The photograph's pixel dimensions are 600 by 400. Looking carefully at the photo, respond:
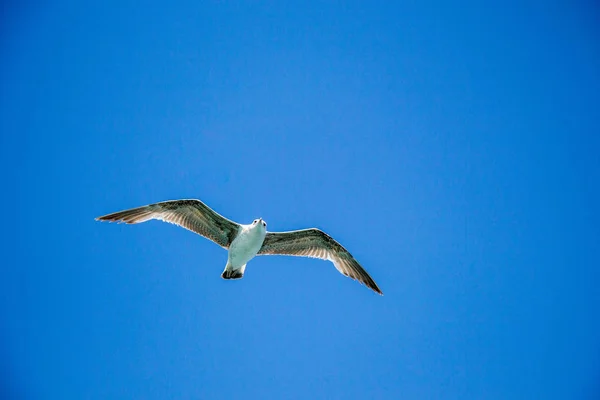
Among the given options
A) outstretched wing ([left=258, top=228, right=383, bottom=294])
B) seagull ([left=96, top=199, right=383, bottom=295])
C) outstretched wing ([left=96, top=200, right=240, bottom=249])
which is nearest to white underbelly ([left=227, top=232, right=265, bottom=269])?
seagull ([left=96, top=199, right=383, bottom=295])

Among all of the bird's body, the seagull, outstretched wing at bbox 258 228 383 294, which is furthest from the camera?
outstretched wing at bbox 258 228 383 294

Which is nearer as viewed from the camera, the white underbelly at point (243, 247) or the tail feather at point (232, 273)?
the white underbelly at point (243, 247)

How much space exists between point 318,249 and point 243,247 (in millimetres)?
2630

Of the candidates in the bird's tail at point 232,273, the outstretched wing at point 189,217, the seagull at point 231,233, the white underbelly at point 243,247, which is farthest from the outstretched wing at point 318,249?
the outstretched wing at point 189,217

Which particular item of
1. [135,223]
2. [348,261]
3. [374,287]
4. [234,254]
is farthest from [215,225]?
[374,287]

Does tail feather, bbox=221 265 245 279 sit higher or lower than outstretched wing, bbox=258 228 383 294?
lower

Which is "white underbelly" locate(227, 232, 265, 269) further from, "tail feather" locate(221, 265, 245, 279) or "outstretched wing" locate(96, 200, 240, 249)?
"outstretched wing" locate(96, 200, 240, 249)

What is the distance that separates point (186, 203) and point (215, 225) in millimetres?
1034

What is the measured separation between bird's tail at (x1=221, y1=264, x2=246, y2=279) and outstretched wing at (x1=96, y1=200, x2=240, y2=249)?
69 centimetres

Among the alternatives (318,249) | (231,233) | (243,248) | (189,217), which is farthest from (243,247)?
(318,249)

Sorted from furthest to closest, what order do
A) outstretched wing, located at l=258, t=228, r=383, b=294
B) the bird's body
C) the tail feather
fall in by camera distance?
outstretched wing, located at l=258, t=228, r=383, b=294 < the tail feather < the bird's body

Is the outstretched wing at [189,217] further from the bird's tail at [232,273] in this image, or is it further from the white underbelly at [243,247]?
the bird's tail at [232,273]

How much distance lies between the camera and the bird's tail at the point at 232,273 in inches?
538

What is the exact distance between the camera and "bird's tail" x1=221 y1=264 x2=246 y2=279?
13.7 metres
